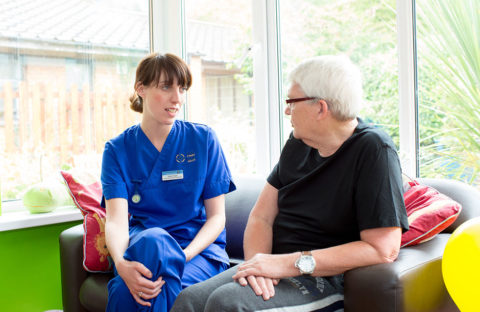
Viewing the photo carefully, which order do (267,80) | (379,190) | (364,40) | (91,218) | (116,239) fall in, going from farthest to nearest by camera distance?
(267,80) < (364,40) < (91,218) < (116,239) < (379,190)

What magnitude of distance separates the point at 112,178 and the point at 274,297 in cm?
86

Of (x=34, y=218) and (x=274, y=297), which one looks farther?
(x=34, y=218)

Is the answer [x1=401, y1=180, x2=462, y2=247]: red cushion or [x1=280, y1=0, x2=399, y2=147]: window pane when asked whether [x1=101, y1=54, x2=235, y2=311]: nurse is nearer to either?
[x1=401, y1=180, x2=462, y2=247]: red cushion

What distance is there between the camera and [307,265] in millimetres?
1433

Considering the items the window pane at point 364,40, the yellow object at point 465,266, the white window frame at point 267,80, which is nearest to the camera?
the yellow object at point 465,266

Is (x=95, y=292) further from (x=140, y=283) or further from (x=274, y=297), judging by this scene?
(x=274, y=297)

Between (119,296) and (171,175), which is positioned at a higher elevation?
(171,175)

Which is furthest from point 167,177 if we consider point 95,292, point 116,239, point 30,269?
point 30,269

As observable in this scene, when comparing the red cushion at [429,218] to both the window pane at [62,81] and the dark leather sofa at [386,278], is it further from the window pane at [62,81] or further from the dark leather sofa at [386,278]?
the window pane at [62,81]

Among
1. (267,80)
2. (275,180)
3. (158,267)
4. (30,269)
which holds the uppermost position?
(267,80)

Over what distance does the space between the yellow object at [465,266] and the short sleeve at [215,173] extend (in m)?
0.90

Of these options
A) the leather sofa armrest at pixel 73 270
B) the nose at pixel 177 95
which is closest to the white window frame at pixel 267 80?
the nose at pixel 177 95

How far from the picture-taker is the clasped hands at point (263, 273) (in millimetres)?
A: 1400

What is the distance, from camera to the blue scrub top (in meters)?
1.91
